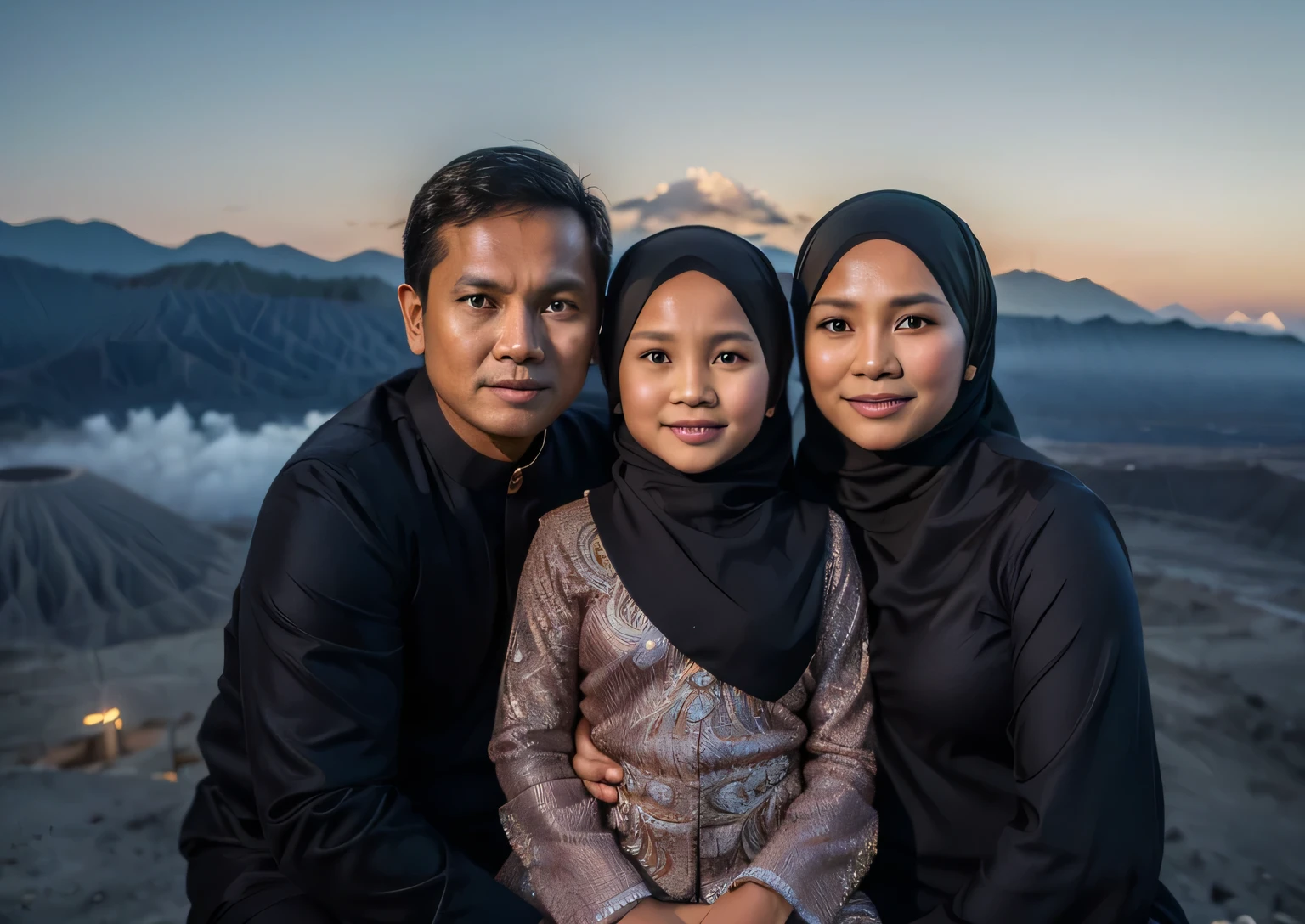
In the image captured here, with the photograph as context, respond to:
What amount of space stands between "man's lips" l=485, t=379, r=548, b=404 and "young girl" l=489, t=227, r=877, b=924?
142mm

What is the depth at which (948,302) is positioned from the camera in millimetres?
1398

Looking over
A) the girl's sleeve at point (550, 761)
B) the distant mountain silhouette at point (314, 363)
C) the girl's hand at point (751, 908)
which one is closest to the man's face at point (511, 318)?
the girl's sleeve at point (550, 761)

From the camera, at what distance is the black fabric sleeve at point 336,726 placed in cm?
131

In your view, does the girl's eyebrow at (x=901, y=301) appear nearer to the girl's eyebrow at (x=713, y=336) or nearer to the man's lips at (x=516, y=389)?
the girl's eyebrow at (x=713, y=336)

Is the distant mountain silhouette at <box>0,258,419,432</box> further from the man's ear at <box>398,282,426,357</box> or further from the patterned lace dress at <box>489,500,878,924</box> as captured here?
the patterned lace dress at <box>489,500,878,924</box>

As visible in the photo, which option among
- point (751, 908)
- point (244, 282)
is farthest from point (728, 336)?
point (244, 282)

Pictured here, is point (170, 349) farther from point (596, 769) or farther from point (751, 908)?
point (751, 908)

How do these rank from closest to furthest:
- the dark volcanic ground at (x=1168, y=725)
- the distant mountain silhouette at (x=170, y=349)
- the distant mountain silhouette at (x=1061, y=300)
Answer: the dark volcanic ground at (x=1168, y=725)
the distant mountain silhouette at (x=170, y=349)
the distant mountain silhouette at (x=1061, y=300)

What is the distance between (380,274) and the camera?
352 centimetres

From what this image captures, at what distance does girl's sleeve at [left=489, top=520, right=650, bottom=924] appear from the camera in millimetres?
1296

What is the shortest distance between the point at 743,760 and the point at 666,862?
7.5 inches

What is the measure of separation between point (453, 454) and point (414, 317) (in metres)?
0.25

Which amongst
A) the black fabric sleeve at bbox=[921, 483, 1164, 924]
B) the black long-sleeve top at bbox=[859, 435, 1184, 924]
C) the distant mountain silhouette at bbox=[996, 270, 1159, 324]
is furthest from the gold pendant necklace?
the distant mountain silhouette at bbox=[996, 270, 1159, 324]

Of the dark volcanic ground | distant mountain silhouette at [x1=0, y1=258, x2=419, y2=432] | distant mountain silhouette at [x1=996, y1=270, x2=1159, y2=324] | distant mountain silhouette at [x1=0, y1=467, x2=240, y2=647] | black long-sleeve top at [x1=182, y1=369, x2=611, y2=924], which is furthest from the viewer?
distant mountain silhouette at [x1=996, y1=270, x2=1159, y2=324]
